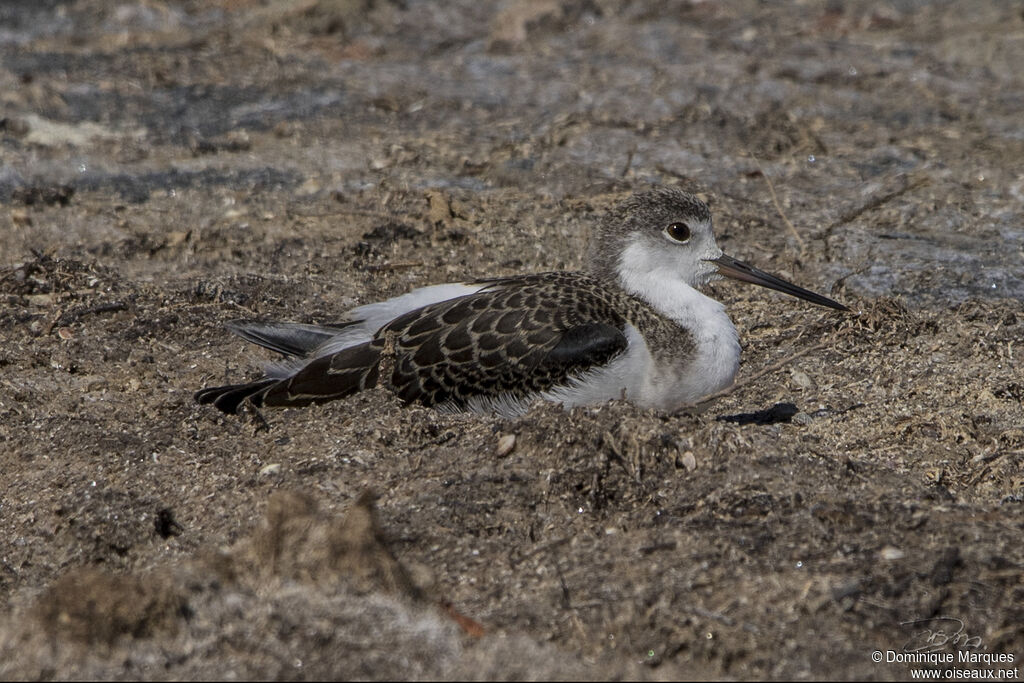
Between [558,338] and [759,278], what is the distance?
1171 mm

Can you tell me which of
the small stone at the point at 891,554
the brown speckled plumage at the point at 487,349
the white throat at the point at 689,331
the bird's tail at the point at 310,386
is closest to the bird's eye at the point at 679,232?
the white throat at the point at 689,331

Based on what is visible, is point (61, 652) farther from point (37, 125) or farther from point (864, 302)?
point (37, 125)

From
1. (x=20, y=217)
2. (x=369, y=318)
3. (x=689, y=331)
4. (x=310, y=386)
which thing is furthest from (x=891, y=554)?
(x=20, y=217)

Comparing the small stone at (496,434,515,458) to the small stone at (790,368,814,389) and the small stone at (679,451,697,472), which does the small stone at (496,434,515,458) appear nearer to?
the small stone at (679,451,697,472)

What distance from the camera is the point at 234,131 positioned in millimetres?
8125

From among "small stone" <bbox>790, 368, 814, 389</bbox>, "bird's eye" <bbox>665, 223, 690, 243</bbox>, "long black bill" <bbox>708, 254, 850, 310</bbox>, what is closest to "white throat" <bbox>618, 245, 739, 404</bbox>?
"bird's eye" <bbox>665, 223, 690, 243</bbox>

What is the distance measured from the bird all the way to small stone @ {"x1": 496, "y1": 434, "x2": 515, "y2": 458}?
432 millimetres

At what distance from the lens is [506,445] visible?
14.5 ft

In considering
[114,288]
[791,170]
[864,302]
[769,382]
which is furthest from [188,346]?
Result: [791,170]

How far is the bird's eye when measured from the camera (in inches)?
209
